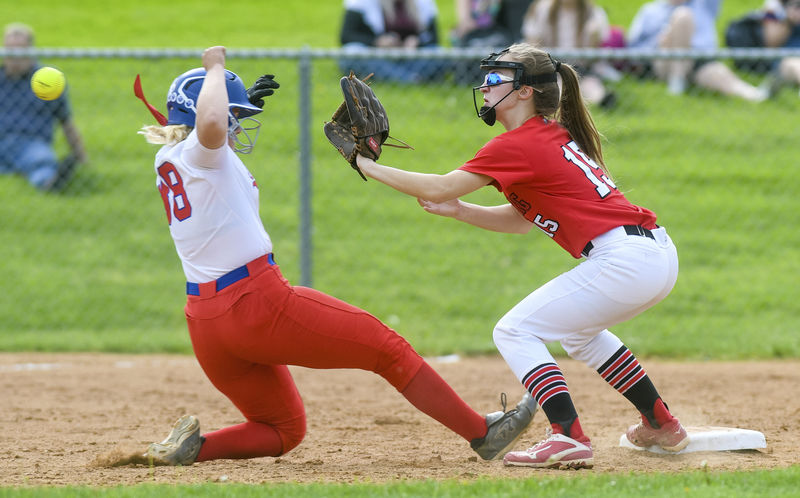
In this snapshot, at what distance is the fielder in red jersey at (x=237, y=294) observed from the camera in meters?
3.86

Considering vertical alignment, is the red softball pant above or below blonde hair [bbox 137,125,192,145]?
below

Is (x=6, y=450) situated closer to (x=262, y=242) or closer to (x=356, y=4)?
(x=262, y=242)

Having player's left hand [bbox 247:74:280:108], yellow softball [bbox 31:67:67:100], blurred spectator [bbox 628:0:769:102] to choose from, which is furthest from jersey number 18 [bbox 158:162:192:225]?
blurred spectator [bbox 628:0:769:102]

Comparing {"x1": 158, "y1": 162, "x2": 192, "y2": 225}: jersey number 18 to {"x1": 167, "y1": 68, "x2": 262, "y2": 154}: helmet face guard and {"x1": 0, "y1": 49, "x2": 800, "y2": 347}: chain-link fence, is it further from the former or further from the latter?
{"x1": 0, "y1": 49, "x2": 800, "y2": 347}: chain-link fence

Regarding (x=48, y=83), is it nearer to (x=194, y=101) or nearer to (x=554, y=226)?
(x=194, y=101)

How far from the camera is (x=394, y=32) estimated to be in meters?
11.5

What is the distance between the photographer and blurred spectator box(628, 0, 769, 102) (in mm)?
11297

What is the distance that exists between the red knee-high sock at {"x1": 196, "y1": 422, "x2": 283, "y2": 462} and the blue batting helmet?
1430mm

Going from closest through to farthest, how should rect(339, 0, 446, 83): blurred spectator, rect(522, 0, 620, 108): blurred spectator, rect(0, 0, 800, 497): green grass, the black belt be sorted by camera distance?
the black belt < rect(0, 0, 800, 497): green grass < rect(522, 0, 620, 108): blurred spectator < rect(339, 0, 446, 83): blurred spectator

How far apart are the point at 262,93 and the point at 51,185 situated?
6.50 m

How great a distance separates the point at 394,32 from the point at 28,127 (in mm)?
4460

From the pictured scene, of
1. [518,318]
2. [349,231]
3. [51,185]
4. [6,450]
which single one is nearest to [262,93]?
[518,318]

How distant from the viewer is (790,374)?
688 cm

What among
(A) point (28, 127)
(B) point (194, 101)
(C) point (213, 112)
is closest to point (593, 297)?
(C) point (213, 112)
